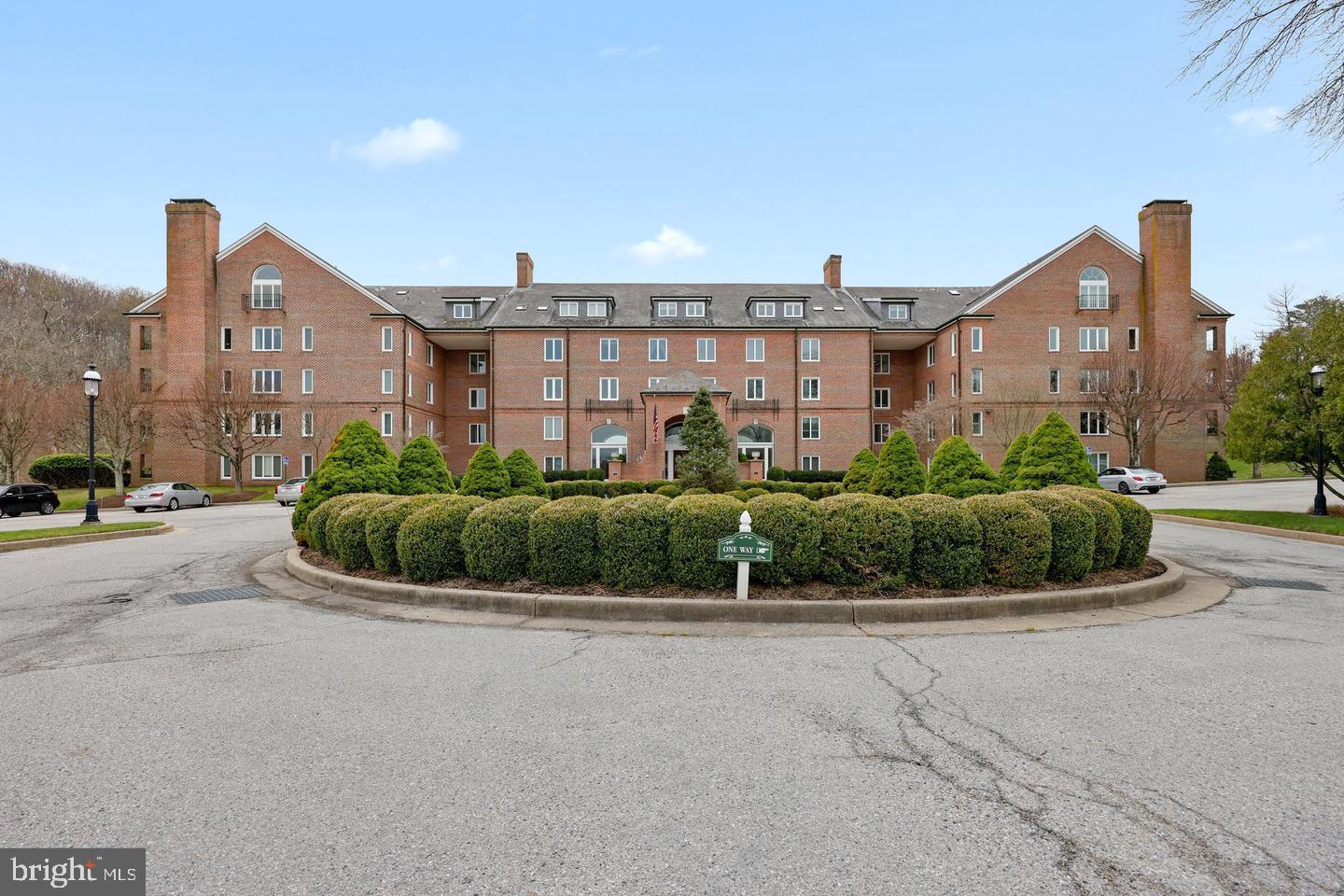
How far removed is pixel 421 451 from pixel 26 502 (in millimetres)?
25573

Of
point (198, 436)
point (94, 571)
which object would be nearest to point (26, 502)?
point (198, 436)

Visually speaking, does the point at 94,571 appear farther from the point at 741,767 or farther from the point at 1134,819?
the point at 1134,819

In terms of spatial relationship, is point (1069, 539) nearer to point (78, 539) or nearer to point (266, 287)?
point (78, 539)

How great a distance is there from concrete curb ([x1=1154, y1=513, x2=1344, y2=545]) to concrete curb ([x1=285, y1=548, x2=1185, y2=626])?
1097 centimetres

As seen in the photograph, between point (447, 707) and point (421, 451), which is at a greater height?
point (421, 451)

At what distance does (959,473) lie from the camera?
1305 cm

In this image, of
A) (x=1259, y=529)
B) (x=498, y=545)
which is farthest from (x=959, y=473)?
(x=1259, y=529)

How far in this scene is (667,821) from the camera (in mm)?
3195

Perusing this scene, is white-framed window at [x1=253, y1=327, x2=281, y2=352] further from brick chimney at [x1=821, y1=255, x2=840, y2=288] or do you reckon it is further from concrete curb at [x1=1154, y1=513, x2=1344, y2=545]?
concrete curb at [x1=1154, y1=513, x2=1344, y2=545]

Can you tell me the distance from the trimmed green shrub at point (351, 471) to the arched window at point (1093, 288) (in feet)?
146

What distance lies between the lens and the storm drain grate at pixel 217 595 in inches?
348

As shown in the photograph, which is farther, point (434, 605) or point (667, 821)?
point (434, 605)

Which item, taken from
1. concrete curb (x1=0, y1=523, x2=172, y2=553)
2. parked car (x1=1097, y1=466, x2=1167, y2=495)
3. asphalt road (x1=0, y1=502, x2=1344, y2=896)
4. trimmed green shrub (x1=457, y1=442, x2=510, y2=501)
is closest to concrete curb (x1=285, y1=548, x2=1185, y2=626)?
asphalt road (x1=0, y1=502, x2=1344, y2=896)

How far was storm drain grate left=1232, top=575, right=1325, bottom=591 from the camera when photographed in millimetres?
9359
